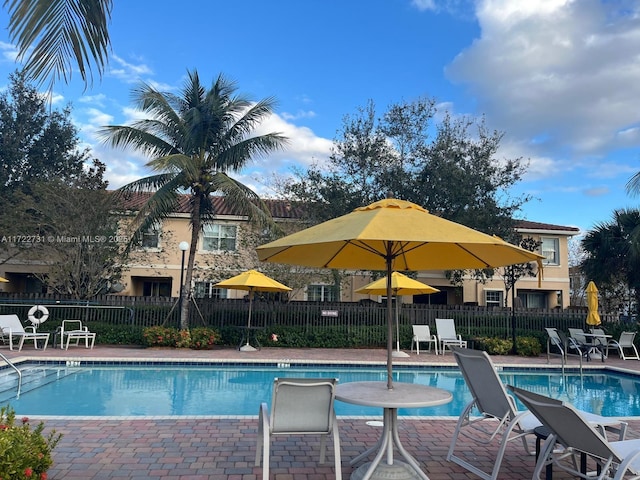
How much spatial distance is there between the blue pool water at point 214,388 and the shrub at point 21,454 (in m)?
4.21

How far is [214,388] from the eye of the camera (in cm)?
1022

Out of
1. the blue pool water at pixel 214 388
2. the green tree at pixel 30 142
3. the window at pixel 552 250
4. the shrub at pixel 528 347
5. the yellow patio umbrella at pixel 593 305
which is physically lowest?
the blue pool water at pixel 214 388

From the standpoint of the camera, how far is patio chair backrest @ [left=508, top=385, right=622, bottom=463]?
3.36 metres

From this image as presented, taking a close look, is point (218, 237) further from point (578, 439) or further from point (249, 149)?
point (578, 439)

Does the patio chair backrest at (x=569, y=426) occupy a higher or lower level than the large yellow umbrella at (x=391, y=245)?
lower

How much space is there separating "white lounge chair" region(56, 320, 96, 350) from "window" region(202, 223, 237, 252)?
9.30 meters

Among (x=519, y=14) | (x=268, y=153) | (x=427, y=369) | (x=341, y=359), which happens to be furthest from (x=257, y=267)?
(x=519, y=14)

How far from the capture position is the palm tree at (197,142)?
1544 centimetres

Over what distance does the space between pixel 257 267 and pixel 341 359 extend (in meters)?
8.08

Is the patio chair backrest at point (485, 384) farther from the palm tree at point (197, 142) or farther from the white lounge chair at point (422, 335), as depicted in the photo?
the palm tree at point (197, 142)

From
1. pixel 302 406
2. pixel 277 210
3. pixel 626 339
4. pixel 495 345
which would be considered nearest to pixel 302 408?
pixel 302 406

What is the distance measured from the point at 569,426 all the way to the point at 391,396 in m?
1.37

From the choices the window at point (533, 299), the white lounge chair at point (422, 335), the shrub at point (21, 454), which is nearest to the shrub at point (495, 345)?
the white lounge chair at point (422, 335)

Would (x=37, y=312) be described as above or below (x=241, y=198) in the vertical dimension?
below
